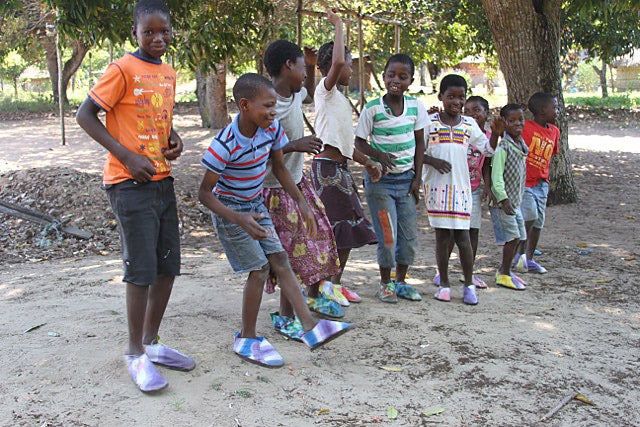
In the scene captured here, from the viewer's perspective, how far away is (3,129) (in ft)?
60.5

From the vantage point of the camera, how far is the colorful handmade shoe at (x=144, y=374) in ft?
9.39

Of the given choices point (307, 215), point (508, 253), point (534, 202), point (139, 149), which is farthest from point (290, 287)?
point (534, 202)

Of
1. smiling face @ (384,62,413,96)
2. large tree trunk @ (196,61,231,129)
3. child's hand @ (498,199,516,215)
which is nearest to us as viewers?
smiling face @ (384,62,413,96)

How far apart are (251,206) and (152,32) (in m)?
0.95

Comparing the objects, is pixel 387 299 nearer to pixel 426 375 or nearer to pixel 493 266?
pixel 426 375

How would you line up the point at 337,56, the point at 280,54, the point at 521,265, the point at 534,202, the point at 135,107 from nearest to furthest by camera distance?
the point at 135,107
the point at 280,54
the point at 337,56
the point at 534,202
the point at 521,265

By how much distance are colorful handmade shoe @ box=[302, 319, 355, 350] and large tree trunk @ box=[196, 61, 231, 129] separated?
38.6ft

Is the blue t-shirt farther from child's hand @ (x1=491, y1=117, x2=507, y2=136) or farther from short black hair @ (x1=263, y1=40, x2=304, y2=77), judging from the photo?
child's hand @ (x1=491, y1=117, x2=507, y2=136)

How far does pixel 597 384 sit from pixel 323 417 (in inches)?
54.8

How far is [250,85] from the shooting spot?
3129 millimetres

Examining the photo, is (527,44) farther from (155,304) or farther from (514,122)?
(155,304)

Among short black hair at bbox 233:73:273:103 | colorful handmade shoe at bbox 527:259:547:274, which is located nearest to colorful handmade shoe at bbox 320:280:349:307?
short black hair at bbox 233:73:273:103

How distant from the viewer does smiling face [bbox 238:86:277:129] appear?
311 centimetres

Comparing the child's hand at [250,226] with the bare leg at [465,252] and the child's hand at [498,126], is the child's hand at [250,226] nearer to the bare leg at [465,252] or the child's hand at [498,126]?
the bare leg at [465,252]
